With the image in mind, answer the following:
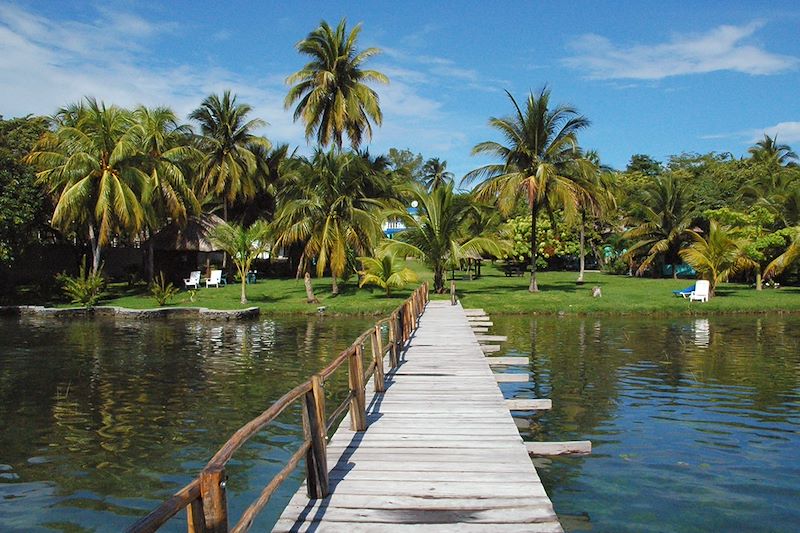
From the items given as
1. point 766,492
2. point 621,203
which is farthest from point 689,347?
point 621,203

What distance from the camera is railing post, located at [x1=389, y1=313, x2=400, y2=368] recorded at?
38.6ft

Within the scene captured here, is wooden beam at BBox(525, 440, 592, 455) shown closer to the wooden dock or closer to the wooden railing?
the wooden dock

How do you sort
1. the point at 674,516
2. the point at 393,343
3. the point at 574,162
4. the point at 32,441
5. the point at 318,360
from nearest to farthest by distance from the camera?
1. the point at 674,516
2. the point at 32,441
3. the point at 393,343
4. the point at 318,360
5. the point at 574,162

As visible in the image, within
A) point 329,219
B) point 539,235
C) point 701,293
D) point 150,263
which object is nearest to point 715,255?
point 701,293

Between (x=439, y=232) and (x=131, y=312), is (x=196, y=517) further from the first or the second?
(x=439, y=232)

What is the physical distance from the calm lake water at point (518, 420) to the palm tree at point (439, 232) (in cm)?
782

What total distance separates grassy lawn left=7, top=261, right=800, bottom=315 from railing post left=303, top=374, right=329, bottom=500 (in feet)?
68.9

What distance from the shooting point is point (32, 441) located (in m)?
10.0

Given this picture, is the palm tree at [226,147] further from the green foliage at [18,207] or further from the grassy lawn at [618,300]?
the grassy lawn at [618,300]

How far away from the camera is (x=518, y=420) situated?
10.8m

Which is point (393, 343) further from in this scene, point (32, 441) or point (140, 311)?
point (140, 311)

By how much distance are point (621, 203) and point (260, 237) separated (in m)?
27.3

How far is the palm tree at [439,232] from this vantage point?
94.0 feet

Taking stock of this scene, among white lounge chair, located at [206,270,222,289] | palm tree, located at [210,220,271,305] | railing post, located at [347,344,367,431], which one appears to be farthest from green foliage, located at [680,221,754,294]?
railing post, located at [347,344,367,431]
